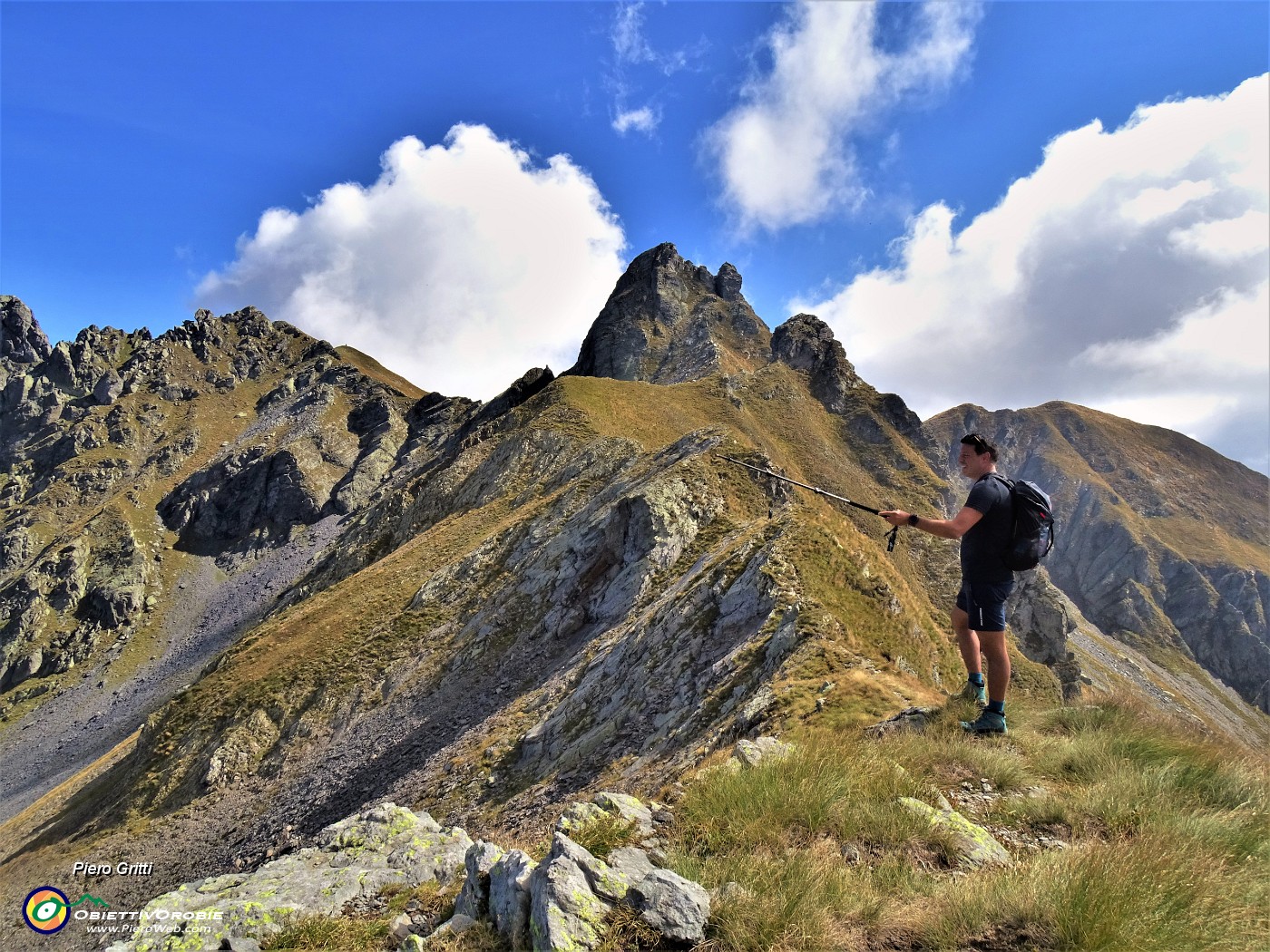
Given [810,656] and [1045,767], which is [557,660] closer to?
[810,656]

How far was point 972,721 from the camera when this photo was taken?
347 inches

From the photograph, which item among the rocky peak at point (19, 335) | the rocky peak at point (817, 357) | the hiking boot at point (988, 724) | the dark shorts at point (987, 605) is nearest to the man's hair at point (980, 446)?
the dark shorts at point (987, 605)

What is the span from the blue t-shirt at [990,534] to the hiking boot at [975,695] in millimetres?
1931

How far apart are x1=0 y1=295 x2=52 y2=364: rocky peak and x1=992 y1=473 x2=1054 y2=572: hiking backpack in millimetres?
262915

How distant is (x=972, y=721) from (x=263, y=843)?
28.7m

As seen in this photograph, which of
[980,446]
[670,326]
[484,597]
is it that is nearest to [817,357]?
[670,326]

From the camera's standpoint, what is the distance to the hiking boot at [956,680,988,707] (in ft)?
30.6

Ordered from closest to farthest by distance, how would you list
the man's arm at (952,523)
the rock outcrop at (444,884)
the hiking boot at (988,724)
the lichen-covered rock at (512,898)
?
1. the rock outcrop at (444,884)
2. the lichen-covered rock at (512,898)
3. the man's arm at (952,523)
4. the hiking boot at (988,724)

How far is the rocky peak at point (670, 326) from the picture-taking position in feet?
398

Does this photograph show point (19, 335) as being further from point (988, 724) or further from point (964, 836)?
point (964, 836)

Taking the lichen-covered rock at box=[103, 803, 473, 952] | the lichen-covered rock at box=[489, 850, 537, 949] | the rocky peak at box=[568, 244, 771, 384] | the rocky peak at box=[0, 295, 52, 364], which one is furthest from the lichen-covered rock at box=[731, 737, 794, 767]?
the rocky peak at box=[0, 295, 52, 364]

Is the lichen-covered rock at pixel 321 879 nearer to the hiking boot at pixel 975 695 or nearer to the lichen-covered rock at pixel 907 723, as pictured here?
the lichen-covered rock at pixel 907 723

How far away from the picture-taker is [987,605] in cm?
873

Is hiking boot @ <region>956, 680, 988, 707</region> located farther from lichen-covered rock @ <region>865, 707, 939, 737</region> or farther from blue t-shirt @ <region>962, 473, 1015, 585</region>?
blue t-shirt @ <region>962, 473, 1015, 585</region>
